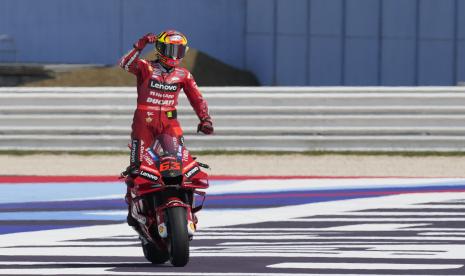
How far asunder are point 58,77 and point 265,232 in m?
22.5

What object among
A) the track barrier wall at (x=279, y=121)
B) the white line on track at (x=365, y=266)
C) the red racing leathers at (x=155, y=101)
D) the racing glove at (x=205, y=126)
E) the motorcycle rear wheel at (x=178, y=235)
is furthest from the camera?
the track barrier wall at (x=279, y=121)

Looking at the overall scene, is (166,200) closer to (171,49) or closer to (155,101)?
(155,101)

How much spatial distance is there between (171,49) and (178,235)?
5.95 ft

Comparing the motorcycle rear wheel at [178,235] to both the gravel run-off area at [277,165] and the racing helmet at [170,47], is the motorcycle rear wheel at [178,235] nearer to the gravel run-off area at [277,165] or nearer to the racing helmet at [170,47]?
the racing helmet at [170,47]

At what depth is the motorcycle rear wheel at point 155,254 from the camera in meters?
12.1

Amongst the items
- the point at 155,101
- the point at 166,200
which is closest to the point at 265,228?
A: the point at 155,101

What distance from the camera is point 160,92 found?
12.7 m

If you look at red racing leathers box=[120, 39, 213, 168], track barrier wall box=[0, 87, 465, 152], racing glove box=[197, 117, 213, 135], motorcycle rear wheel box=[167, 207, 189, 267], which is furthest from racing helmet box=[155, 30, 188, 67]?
track barrier wall box=[0, 87, 465, 152]

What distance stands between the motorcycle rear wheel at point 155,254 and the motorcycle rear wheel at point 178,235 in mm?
435

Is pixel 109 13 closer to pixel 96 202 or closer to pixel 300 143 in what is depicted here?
pixel 300 143

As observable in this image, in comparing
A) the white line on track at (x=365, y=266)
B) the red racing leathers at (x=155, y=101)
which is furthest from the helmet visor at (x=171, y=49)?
the white line on track at (x=365, y=266)

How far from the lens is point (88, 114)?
23906 mm

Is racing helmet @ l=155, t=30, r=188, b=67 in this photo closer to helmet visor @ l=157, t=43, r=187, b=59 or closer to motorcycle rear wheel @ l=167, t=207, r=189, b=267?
helmet visor @ l=157, t=43, r=187, b=59

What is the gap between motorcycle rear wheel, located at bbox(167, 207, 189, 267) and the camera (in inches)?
455
